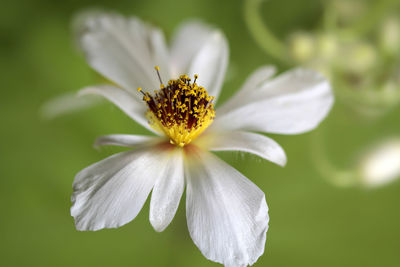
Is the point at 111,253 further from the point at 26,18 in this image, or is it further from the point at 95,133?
the point at 26,18

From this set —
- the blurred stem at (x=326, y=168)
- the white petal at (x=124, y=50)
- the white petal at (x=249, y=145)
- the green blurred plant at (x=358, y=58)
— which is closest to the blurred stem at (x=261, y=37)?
the green blurred plant at (x=358, y=58)

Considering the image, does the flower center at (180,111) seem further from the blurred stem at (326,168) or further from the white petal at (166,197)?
the blurred stem at (326,168)

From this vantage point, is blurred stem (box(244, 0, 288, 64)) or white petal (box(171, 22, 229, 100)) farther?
blurred stem (box(244, 0, 288, 64))

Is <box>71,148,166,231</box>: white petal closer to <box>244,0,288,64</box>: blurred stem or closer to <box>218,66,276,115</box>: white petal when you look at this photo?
<box>218,66,276,115</box>: white petal

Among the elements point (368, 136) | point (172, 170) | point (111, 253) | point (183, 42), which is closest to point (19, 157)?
point (111, 253)

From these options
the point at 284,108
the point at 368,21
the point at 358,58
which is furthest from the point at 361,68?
the point at 284,108

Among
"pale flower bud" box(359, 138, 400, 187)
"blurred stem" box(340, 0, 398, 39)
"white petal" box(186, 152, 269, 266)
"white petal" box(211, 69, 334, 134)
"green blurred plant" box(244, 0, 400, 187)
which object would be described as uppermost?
"blurred stem" box(340, 0, 398, 39)

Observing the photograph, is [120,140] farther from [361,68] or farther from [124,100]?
[361,68]

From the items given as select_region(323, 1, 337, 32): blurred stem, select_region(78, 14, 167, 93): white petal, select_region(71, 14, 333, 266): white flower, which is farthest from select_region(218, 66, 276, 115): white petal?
select_region(323, 1, 337, 32): blurred stem
